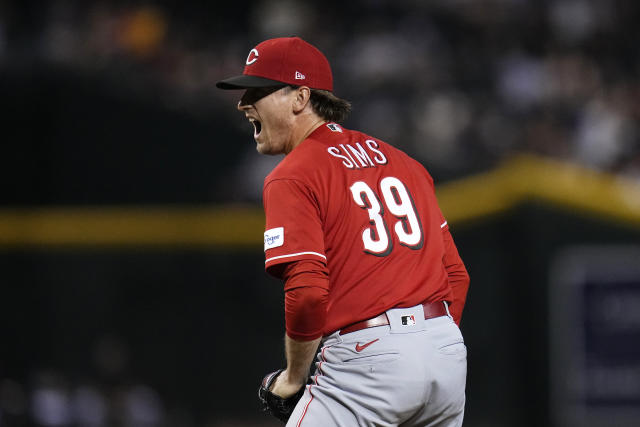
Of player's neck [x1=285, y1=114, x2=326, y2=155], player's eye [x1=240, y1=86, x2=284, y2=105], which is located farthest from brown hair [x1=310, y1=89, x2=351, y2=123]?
player's eye [x1=240, y1=86, x2=284, y2=105]

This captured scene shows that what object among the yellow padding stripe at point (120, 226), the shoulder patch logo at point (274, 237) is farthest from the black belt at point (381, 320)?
the yellow padding stripe at point (120, 226)

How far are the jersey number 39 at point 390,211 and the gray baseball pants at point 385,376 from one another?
8.0 inches

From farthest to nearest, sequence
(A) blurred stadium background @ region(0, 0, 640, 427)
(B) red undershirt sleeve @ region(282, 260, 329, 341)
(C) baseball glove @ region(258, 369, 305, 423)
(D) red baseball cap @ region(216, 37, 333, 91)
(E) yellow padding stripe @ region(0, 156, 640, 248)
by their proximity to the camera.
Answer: (E) yellow padding stripe @ region(0, 156, 640, 248) → (A) blurred stadium background @ region(0, 0, 640, 427) → (D) red baseball cap @ region(216, 37, 333, 91) → (C) baseball glove @ region(258, 369, 305, 423) → (B) red undershirt sleeve @ region(282, 260, 329, 341)

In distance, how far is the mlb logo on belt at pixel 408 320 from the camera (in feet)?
9.58

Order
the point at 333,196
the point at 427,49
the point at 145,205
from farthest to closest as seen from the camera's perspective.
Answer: the point at 427,49 < the point at 145,205 < the point at 333,196

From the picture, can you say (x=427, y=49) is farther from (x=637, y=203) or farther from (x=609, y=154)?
(x=637, y=203)

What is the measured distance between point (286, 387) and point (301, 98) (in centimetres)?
92

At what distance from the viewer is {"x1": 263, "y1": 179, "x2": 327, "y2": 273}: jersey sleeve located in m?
2.84

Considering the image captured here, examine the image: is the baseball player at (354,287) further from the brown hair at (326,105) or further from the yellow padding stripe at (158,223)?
the yellow padding stripe at (158,223)

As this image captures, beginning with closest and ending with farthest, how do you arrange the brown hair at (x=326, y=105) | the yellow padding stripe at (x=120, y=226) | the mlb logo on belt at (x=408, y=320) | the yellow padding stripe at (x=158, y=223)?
the mlb logo on belt at (x=408, y=320) < the brown hair at (x=326, y=105) < the yellow padding stripe at (x=158, y=223) < the yellow padding stripe at (x=120, y=226)

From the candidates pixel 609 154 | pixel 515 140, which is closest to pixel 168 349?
pixel 515 140

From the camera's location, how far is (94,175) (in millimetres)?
9383

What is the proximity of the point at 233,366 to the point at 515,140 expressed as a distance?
3.68m

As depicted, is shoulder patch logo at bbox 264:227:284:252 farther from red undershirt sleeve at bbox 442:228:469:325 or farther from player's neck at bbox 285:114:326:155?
red undershirt sleeve at bbox 442:228:469:325
